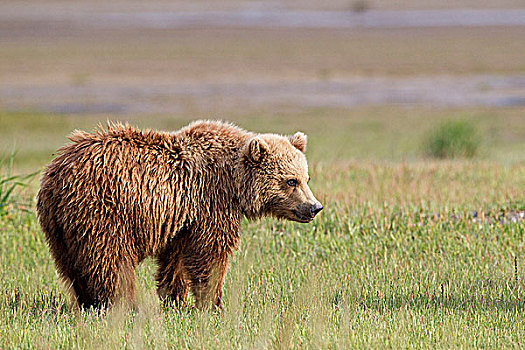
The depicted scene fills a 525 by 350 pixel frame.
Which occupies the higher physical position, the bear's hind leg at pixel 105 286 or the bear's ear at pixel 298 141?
the bear's ear at pixel 298 141

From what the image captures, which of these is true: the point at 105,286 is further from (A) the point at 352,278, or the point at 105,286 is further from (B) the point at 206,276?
(A) the point at 352,278

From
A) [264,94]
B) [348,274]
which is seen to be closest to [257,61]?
[264,94]

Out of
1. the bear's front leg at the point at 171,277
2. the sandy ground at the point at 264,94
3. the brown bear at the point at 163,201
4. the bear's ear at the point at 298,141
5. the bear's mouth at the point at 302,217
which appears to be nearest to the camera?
the brown bear at the point at 163,201

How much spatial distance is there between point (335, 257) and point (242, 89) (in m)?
32.6

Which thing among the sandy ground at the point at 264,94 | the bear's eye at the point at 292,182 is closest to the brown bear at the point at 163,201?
the bear's eye at the point at 292,182

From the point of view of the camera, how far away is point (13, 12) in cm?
9456

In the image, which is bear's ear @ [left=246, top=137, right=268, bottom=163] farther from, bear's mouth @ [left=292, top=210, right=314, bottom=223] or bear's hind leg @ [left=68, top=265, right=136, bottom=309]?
bear's hind leg @ [left=68, top=265, right=136, bottom=309]

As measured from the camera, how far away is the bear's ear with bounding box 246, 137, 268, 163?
5.98 meters

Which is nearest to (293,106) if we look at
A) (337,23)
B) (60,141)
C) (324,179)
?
(60,141)

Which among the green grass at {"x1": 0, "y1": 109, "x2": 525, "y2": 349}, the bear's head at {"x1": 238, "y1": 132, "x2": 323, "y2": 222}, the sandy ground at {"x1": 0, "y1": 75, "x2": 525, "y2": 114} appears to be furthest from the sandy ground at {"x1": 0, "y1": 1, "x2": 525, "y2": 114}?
the bear's head at {"x1": 238, "y1": 132, "x2": 323, "y2": 222}

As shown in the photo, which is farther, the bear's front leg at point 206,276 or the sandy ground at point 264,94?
the sandy ground at point 264,94

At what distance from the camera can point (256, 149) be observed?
6004 millimetres

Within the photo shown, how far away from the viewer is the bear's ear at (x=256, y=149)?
19.6 ft

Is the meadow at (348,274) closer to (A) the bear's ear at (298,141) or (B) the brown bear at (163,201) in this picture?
(B) the brown bear at (163,201)
